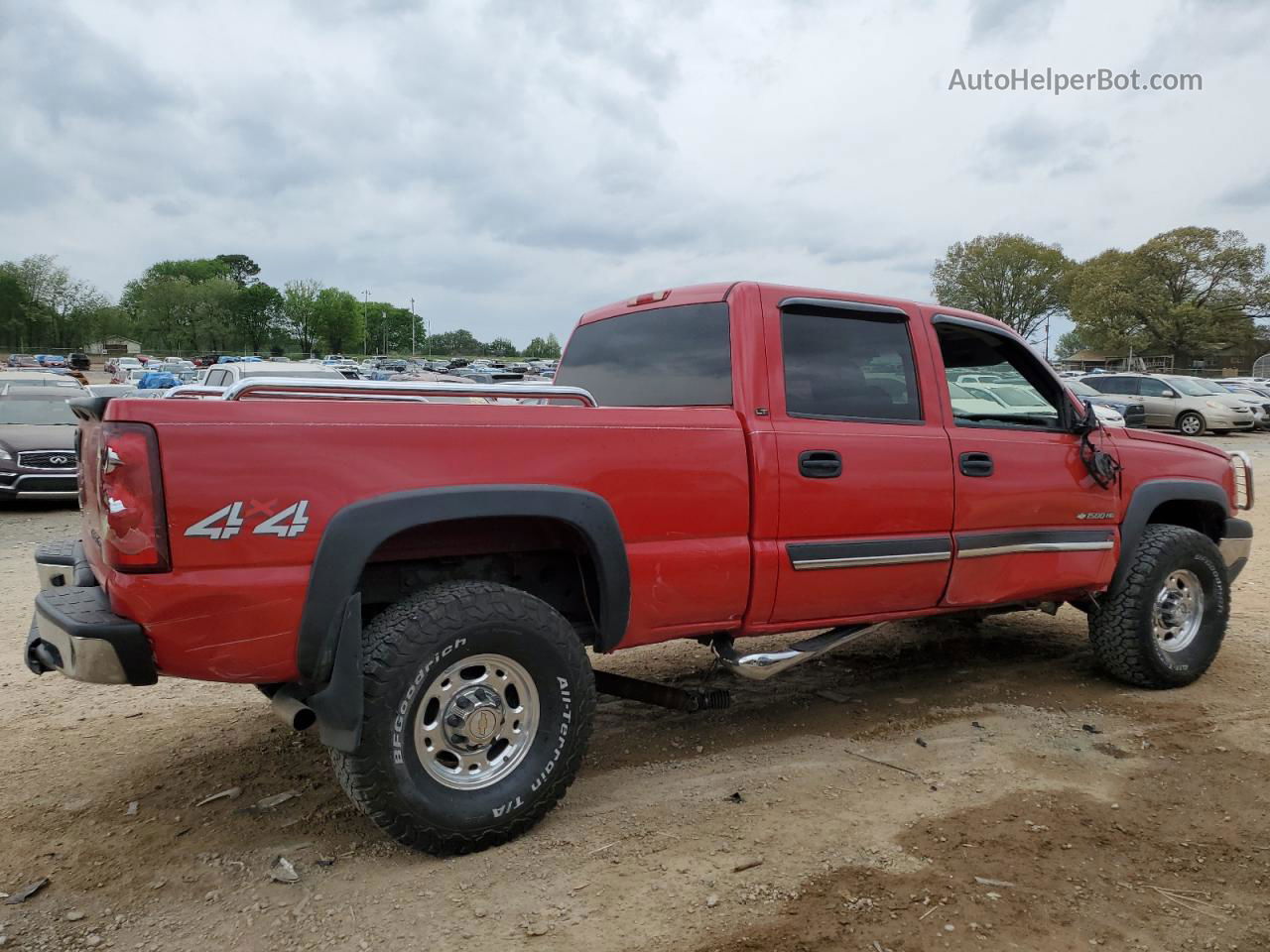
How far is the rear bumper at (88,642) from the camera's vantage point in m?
2.58

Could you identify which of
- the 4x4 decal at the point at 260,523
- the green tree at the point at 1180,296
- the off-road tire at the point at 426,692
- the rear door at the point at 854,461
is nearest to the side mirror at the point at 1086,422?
the rear door at the point at 854,461

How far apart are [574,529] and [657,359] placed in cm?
119

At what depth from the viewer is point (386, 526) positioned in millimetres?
2818

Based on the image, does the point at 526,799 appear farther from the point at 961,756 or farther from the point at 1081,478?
the point at 1081,478

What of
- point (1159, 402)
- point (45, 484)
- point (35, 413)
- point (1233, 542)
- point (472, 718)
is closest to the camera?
point (472, 718)

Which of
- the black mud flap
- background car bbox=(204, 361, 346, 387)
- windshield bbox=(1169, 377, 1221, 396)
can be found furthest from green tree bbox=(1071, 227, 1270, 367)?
the black mud flap

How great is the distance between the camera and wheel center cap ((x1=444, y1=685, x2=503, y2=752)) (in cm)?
303

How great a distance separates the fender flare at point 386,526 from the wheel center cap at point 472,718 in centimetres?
43

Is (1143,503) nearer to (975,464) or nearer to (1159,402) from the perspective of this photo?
(975,464)

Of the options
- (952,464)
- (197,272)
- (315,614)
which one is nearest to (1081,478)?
(952,464)

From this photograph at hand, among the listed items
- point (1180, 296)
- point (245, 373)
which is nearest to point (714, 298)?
point (245, 373)

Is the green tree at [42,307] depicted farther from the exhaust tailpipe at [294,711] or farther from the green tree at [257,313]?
the exhaust tailpipe at [294,711]

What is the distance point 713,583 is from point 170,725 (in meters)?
2.64

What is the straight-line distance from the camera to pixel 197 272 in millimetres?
135500
